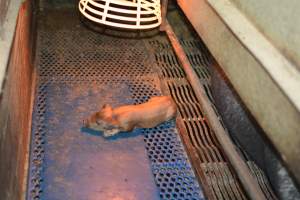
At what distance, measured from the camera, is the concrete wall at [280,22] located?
1044mm

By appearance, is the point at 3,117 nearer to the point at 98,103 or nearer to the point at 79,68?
the point at 98,103

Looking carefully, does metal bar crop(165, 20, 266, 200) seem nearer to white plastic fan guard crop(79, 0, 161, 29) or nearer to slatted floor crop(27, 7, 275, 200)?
slatted floor crop(27, 7, 275, 200)

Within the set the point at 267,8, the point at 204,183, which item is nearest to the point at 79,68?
the point at 204,183

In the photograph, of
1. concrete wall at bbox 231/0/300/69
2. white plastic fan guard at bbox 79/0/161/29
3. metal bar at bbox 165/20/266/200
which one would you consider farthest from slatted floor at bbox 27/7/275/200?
concrete wall at bbox 231/0/300/69

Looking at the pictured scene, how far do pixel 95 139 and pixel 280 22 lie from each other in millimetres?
912

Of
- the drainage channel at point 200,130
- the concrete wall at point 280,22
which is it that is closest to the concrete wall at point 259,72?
the concrete wall at point 280,22

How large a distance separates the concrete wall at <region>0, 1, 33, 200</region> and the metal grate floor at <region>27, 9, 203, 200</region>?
0.06m

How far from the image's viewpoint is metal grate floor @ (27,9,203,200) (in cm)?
139

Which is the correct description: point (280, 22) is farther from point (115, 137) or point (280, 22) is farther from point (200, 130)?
point (115, 137)

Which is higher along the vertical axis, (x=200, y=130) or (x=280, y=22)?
(x=280, y=22)

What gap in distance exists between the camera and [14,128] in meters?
1.22

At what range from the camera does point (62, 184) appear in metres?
1.37

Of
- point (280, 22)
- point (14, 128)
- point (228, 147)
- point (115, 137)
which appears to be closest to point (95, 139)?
point (115, 137)

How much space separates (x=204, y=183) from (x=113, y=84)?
780mm
